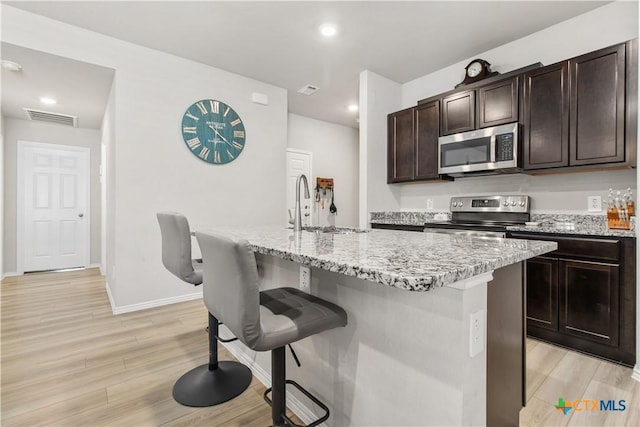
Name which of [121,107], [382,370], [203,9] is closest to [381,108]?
[203,9]

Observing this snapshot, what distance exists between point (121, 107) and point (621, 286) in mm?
4249

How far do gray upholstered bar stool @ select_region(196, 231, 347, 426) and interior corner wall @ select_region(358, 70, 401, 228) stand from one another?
8.18 feet

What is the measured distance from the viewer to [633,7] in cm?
233

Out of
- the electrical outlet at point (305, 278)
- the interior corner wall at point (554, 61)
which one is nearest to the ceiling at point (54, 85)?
the electrical outlet at point (305, 278)

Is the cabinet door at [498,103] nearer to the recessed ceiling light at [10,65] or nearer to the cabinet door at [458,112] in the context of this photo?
the cabinet door at [458,112]

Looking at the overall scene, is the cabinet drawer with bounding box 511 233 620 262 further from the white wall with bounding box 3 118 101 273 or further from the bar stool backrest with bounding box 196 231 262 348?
the white wall with bounding box 3 118 101 273

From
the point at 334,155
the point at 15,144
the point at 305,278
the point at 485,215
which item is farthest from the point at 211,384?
the point at 15,144

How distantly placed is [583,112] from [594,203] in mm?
744

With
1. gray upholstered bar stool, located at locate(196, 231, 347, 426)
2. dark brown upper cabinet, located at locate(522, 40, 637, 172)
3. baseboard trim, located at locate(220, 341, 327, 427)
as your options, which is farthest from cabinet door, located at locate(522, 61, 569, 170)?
baseboard trim, located at locate(220, 341, 327, 427)

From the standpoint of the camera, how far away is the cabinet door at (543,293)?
225 centimetres

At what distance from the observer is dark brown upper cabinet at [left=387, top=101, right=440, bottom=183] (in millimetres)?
3342

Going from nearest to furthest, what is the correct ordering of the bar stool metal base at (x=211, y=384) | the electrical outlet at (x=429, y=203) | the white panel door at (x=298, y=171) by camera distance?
the bar stool metal base at (x=211, y=384)
the electrical outlet at (x=429, y=203)
the white panel door at (x=298, y=171)

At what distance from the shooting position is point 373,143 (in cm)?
366

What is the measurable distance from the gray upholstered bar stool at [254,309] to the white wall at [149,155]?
7.61ft
